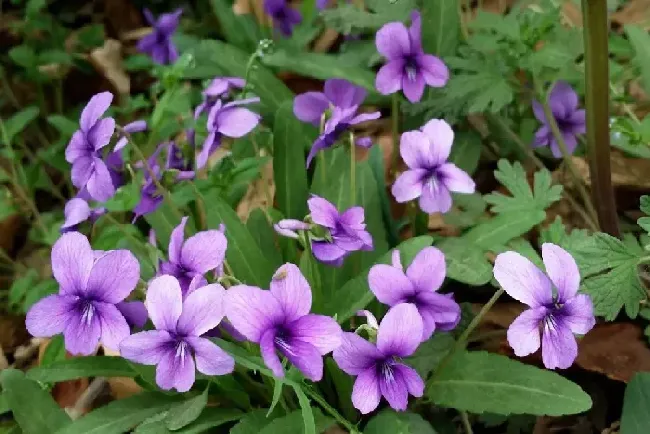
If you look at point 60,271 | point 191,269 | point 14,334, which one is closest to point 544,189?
point 191,269

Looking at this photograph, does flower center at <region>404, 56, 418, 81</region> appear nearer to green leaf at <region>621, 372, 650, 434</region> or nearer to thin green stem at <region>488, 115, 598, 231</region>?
thin green stem at <region>488, 115, 598, 231</region>

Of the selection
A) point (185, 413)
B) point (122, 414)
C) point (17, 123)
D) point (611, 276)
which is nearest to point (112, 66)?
point (17, 123)

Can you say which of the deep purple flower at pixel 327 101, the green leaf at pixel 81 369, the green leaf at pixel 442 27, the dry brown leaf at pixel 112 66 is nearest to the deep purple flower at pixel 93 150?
the green leaf at pixel 81 369

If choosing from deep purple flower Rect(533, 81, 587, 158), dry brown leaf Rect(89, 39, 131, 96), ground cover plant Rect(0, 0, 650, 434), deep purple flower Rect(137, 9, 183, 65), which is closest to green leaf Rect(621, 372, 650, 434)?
ground cover plant Rect(0, 0, 650, 434)

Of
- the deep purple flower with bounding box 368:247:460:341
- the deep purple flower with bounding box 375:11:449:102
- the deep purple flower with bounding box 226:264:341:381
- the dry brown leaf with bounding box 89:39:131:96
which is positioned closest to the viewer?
the deep purple flower with bounding box 226:264:341:381

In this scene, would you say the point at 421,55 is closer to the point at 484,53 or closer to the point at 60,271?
the point at 484,53

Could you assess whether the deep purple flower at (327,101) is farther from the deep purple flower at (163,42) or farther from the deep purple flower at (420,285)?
the deep purple flower at (163,42)

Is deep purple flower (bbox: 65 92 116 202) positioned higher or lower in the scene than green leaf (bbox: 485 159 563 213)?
higher
